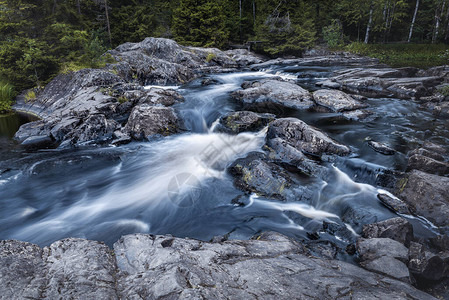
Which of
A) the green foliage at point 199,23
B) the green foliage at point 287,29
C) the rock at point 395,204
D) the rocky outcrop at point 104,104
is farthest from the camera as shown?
the green foliage at point 287,29

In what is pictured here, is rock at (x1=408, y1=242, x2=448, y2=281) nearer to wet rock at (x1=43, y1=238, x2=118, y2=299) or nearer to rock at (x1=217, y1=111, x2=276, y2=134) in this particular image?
wet rock at (x1=43, y1=238, x2=118, y2=299)

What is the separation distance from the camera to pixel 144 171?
812 cm

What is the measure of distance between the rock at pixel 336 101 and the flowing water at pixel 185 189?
35.7 inches

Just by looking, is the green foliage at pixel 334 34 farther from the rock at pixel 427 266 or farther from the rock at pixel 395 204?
the rock at pixel 427 266

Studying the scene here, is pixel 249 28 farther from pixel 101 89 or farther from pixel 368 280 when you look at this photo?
pixel 368 280

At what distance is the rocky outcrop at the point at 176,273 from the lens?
106 inches

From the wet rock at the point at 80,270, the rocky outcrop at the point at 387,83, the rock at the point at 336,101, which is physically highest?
the rocky outcrop at the point at 387,83

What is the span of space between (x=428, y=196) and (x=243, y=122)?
6122 millimetres

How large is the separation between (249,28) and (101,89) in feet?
91.9

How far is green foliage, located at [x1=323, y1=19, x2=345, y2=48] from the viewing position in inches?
1234

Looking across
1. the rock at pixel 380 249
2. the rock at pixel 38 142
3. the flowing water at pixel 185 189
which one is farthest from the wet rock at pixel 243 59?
the rock at pixel 380 249

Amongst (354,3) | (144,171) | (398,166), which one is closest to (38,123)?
(144,171)

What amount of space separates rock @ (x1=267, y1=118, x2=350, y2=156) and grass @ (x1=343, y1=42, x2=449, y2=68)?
19.4m

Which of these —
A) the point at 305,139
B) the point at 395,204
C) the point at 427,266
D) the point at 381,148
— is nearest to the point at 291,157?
the point at 305,139
